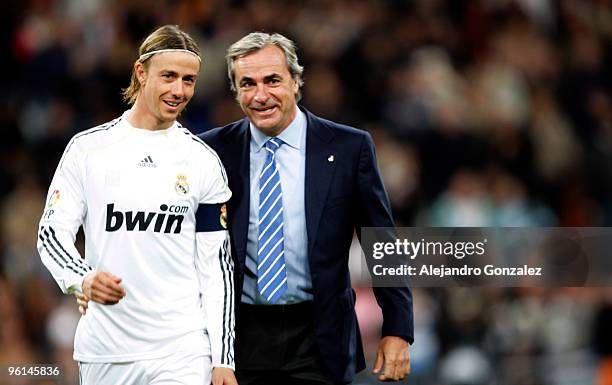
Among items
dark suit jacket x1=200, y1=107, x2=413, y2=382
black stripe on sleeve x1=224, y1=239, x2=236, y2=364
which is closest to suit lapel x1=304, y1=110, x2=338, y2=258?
dark suit jacket x1=200, y1=107, x2=413, y2=382

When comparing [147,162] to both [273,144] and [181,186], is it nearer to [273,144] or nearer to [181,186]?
[181,186]

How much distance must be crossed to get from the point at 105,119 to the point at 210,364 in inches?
221

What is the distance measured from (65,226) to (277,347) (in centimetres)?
104

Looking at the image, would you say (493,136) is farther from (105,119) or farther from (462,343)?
(105,119)

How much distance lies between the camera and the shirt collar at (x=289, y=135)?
18.4 feet

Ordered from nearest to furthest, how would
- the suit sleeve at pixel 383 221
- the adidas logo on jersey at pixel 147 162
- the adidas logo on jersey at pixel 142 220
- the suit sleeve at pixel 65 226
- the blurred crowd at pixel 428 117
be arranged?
the suit sleeve at pixel 65 226
the adidas logo on jersey at pixel 142 220
the adidas logo on jersey at pixel 147 162
the suit sleeve at pixel 383 221
the blurred crowd at pixel 428 117

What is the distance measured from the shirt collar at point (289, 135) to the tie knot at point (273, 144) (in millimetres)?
15

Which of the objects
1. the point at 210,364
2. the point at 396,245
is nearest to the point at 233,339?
the point at 210,364

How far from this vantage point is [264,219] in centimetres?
547

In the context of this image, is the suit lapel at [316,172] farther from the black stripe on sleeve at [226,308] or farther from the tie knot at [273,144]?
the black stripe on sleeve at [226,308]

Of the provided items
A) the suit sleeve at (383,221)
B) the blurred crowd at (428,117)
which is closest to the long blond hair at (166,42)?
the suit sleeve at (383,221)

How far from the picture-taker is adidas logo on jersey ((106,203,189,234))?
493cm

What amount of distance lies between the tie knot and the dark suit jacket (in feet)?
0.29

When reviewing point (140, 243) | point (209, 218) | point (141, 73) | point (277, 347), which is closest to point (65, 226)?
point (140, 243)
